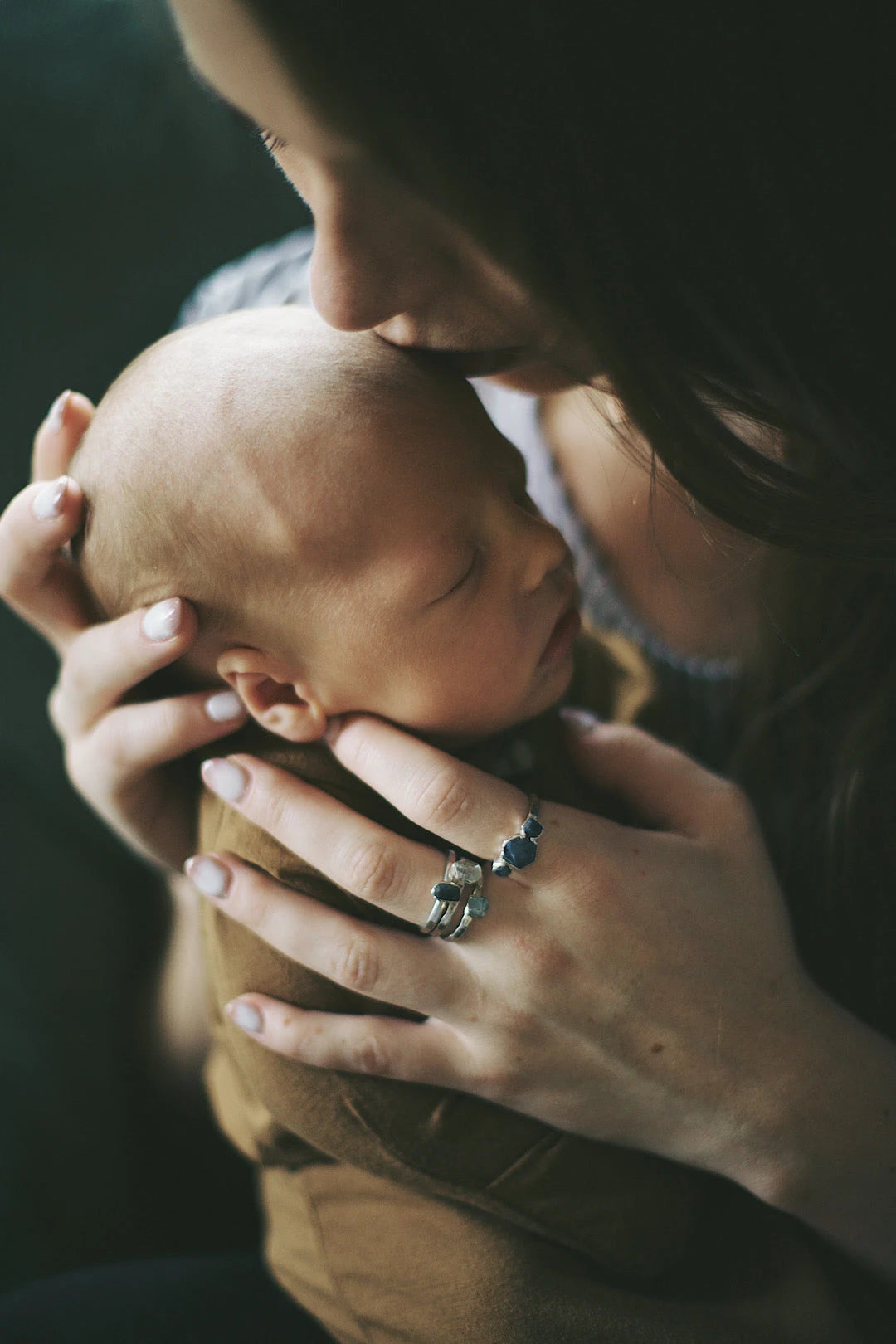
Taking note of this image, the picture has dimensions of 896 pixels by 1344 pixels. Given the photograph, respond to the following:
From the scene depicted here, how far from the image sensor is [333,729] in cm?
77

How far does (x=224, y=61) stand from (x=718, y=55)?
0.30m

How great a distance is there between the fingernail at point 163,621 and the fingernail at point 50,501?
4.1 inches

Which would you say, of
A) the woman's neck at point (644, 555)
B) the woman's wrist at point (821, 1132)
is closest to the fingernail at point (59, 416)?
the woman's neck at point (644, 555)

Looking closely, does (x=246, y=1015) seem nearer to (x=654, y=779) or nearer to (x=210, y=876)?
(x=210, y=876)

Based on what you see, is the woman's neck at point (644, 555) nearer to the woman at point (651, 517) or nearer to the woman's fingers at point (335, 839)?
the woman at point (651, 517)

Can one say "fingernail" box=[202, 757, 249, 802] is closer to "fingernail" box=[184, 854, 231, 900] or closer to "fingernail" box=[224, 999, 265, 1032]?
"fingernail" box=[184, 854, 231, 900]

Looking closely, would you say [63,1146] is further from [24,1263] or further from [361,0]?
[361,0]

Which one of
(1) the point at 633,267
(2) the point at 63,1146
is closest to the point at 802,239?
(1) the point at 633,267

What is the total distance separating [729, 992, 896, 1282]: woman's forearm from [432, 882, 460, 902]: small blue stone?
0.31 m

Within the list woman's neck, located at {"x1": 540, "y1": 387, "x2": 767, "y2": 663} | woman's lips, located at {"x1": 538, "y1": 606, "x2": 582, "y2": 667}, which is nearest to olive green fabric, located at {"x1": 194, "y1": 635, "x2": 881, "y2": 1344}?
woman's lips, located at {"x1": 538, "y1": 606, "x2": 582, "y2": 667}

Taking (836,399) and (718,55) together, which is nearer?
(718,55)

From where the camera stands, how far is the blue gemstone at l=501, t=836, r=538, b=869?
0.69 m

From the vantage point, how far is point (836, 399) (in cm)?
65

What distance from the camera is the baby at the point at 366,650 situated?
0.68 m
